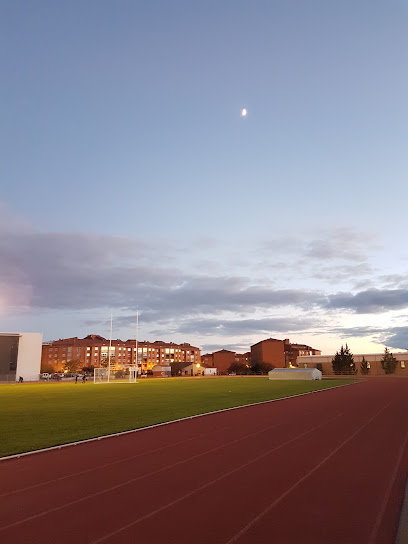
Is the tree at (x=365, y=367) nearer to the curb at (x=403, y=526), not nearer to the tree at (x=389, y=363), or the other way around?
the tree at (x=389, y=363)

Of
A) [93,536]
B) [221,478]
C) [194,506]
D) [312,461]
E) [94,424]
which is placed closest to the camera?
[93,536]

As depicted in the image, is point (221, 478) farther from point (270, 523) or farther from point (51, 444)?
point (51, 444)

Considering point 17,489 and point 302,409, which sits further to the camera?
point 302,409

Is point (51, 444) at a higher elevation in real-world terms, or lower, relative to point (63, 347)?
lower

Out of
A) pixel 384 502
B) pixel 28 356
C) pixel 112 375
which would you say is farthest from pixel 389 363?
pixel 384 502

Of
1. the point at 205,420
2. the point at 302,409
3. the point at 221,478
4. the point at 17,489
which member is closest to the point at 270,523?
the point at 221,478

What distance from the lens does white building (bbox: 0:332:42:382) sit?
75.4 m

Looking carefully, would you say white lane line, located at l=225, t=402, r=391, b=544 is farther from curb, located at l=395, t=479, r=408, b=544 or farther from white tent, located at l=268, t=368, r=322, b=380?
white tent, located at l=268, t=368, r=322, b=380

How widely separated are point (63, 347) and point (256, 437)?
604 feet

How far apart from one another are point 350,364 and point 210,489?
9341 centimetres

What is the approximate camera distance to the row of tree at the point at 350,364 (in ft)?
307

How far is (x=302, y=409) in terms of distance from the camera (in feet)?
78.9

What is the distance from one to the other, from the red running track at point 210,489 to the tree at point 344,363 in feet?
274

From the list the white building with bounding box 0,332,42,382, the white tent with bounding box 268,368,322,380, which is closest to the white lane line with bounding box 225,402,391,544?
the white tent with bounding box 268,368,322,380
